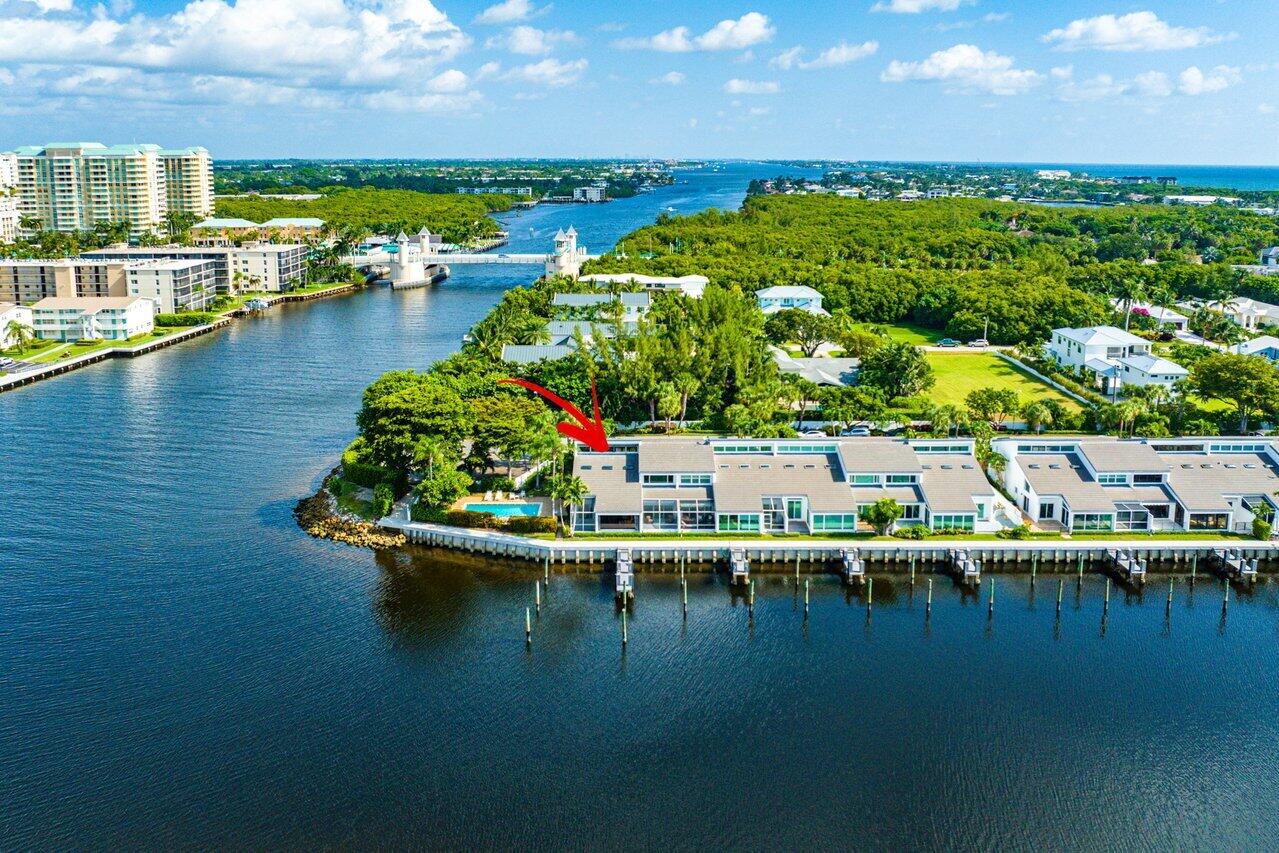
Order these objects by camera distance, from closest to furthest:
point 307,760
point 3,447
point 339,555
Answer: point 307,760, point 339,555, point 3,447

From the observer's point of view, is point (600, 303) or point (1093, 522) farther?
point (600, 303)

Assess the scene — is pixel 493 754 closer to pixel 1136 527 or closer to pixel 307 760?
pixel 307 760

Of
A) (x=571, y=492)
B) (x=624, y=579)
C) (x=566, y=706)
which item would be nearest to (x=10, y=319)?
(x=571, y=492)

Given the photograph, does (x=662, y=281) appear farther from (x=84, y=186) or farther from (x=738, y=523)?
(x=84, y=186)

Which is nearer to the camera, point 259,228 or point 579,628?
point 579,628

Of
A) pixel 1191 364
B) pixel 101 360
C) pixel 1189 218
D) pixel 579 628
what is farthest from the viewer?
pixel 1189 218

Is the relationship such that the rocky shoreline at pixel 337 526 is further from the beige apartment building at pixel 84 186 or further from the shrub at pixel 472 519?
the beige apartment building at pixel 84 186

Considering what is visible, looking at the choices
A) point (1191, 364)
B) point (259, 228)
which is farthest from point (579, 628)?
point (259, 228)
